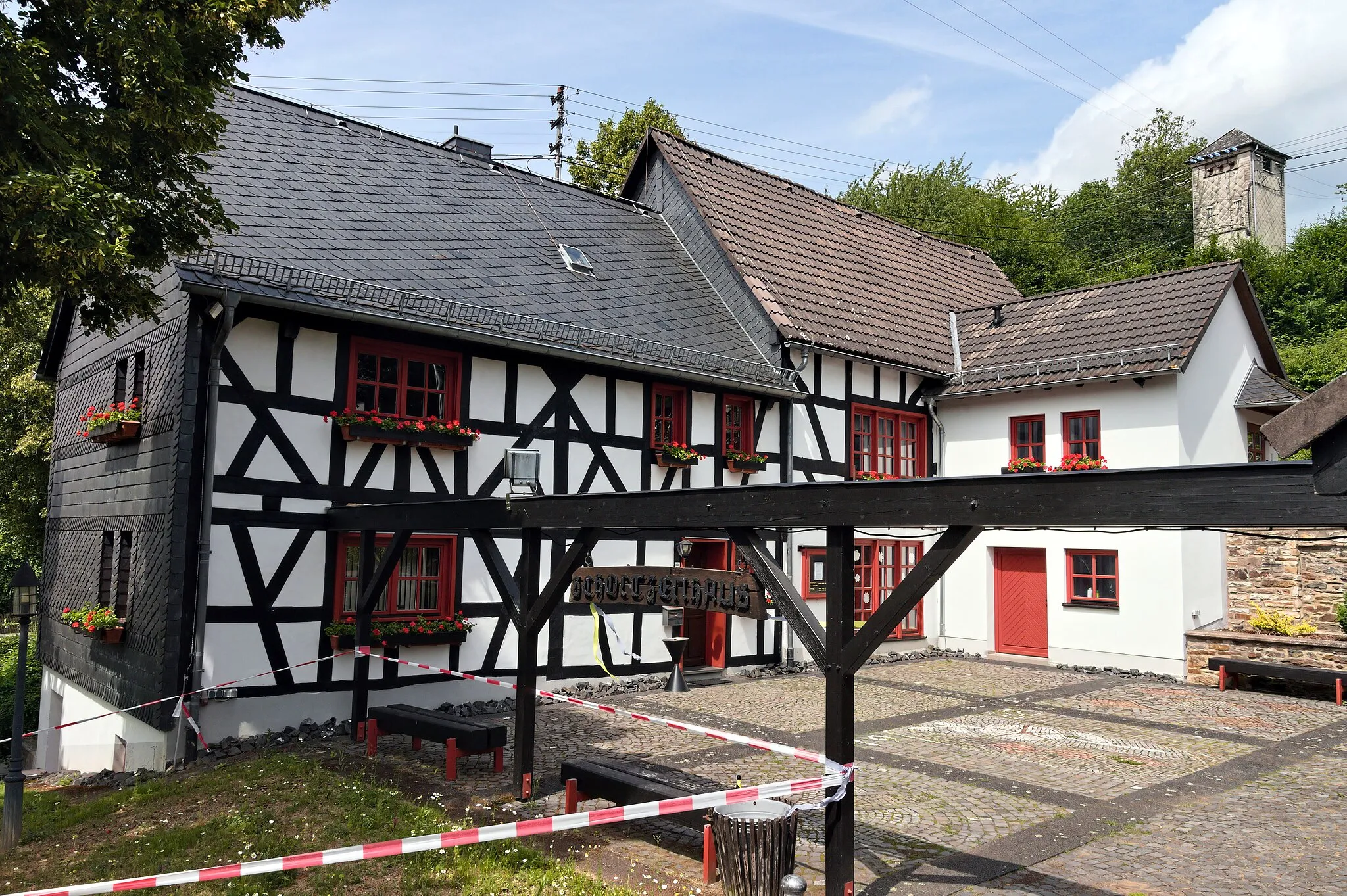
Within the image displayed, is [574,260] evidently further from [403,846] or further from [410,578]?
[403,846]

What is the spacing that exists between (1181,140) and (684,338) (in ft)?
110

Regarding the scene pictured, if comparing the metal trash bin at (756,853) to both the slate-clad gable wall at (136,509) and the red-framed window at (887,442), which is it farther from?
the red-framed window at (887,442)

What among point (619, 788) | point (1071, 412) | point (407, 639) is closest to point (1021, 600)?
point (1071, 412)

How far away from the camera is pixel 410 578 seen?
11492 mm

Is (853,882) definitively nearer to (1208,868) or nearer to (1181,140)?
(1208,868)

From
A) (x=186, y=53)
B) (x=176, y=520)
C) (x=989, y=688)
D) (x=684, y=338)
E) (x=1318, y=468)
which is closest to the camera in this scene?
(x=1318, y=468)

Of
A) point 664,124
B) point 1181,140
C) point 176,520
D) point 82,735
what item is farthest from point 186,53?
point 1181,140

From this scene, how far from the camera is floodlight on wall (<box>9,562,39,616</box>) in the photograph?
→ 847cm

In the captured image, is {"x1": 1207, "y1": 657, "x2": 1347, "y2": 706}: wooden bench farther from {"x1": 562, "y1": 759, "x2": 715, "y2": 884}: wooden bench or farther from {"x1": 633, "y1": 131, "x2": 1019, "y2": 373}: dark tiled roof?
{"x1": 562, "y1": 759, "x2": 715, "y2": 884}: wooden bench

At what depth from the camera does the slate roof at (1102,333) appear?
15695mm

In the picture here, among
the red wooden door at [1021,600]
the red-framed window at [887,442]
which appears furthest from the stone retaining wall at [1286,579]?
the red-framed window at [887,442]

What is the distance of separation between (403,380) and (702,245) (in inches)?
309

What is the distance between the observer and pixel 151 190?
7.64m

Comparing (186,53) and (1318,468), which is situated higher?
(186,53)
